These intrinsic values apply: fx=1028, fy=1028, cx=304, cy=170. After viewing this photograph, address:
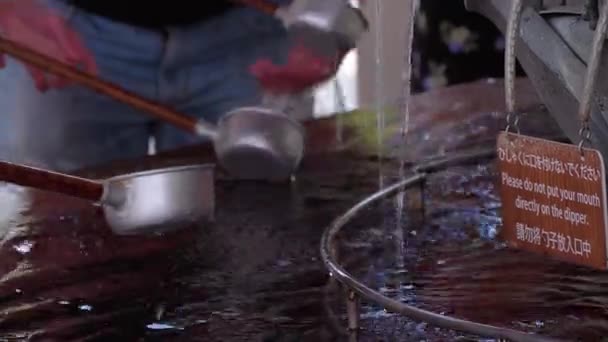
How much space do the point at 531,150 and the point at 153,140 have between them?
4.88ft

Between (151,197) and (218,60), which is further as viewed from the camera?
(218,60)

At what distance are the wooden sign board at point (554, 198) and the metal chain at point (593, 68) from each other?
2cm

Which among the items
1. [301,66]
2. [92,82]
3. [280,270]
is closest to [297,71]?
[301,66]

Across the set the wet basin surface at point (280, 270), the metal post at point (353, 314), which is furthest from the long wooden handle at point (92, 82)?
the metal post at point (353, 314)

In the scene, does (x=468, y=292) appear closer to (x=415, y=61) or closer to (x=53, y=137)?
(x=53, y=137)

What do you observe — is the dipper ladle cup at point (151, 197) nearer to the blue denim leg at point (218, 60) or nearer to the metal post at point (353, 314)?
the metal post at point (353, 314)

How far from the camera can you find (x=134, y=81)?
196 centimetres

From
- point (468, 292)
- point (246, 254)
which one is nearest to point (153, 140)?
point (246, 254)

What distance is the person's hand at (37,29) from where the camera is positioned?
6.08 ft

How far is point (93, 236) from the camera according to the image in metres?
1.14

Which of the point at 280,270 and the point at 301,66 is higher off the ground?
the point at 301,66

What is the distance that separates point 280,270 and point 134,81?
1.07 m

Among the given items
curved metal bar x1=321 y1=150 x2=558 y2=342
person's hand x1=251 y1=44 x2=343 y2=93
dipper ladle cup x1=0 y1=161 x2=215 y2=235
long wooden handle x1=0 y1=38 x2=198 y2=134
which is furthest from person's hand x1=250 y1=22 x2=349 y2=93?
curved metal bar x1=321 y1=150 x2=558 y2=342

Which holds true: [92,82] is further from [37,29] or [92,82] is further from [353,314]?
[353,314]
